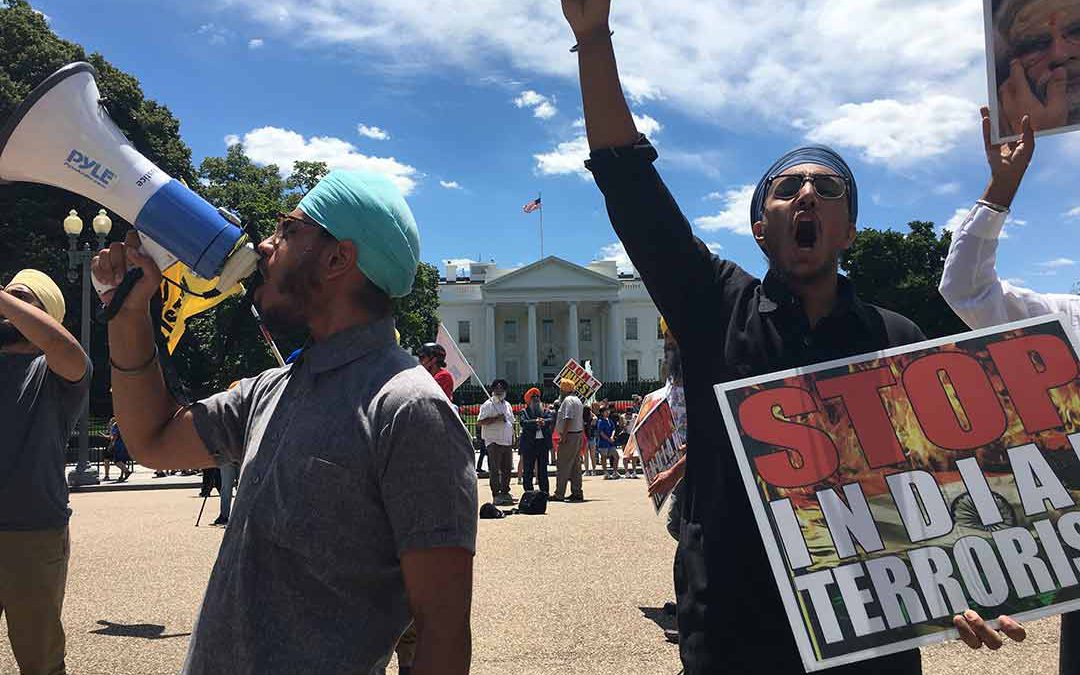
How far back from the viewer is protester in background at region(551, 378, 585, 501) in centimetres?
1438

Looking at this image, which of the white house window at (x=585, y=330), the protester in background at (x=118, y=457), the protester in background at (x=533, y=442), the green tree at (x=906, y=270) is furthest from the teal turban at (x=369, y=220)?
the white house window at (x=585, y=330)

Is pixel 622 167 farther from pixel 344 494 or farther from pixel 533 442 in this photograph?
pixel 533 442

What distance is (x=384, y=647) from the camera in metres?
1.71

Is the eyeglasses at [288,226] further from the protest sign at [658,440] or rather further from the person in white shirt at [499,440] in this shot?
the person in white shirt at [499,440]

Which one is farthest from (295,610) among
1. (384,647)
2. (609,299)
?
(609,299)

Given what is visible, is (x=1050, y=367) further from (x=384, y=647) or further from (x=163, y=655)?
(x=163, y=655)

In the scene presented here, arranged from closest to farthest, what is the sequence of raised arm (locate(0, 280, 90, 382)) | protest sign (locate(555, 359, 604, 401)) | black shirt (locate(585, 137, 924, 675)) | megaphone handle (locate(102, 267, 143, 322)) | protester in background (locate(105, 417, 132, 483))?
black shirt (locate(585, 137, 924, 675)), megaphone handle (locate(102, 267, 143, 322)), raised arm (locate(0, 280, 90, 382)), protester in background (locate(105, 417, 132, 483)), protest sign (locate(555, 359, 604, 401))

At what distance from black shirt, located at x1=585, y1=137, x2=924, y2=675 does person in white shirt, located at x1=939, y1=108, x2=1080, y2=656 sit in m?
0.46

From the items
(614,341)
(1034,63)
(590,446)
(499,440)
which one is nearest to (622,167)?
(1034,63)

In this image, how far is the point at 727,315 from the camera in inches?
77.7

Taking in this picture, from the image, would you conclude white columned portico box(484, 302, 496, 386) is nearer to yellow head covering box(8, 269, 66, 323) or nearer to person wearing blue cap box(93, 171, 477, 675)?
yellow head covering box(8, 269, 66, 323)

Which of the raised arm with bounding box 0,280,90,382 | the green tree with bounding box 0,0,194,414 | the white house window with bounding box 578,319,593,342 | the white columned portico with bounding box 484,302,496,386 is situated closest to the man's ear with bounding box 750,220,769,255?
the raised arm with bounding box 0,280,90,382

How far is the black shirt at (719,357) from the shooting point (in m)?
1.76

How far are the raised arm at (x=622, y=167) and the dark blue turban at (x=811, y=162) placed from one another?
284 millimetres
